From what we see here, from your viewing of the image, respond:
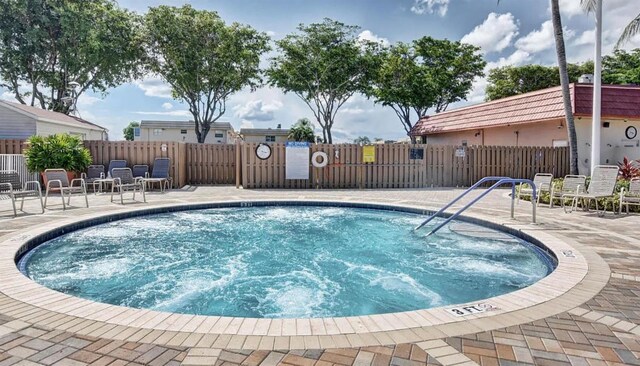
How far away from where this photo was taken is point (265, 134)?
41.0 metres

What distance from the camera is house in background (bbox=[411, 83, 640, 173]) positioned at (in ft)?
46.0

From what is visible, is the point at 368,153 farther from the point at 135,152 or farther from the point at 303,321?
the point at 303,321

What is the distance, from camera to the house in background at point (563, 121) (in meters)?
14.0

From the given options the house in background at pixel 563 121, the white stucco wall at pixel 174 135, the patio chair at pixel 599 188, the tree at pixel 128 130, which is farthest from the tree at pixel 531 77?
the tree at pixel 128 130

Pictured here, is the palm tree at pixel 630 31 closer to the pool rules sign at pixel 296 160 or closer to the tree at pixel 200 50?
the pool rules sign at pixel 296 160

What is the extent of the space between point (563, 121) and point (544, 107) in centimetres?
87

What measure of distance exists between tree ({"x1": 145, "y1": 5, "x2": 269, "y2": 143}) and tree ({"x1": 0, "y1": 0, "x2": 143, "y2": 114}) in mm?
1841

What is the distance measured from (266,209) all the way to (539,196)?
6.87m

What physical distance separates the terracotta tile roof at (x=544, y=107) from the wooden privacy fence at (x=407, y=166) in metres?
1.58

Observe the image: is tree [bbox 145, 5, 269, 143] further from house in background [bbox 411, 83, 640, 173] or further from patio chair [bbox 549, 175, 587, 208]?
patio chair [bbox 549, 175, 587, 208]

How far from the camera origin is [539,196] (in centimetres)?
977

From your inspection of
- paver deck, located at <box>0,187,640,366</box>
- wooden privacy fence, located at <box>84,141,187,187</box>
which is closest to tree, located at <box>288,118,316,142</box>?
wooden privacy fence, located at <box>84,141,187,187</box>

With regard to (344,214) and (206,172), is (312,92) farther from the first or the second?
(344,214)

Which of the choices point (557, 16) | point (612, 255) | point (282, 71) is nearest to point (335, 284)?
point (612, 255)
